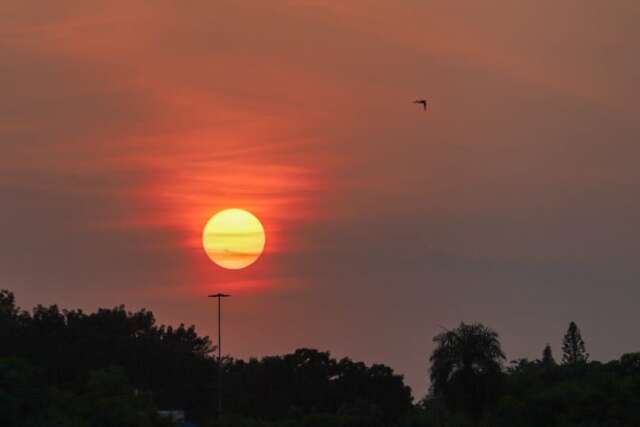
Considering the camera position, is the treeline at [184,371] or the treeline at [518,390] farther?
the treeline at [184,371]

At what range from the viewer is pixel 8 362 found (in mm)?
78000

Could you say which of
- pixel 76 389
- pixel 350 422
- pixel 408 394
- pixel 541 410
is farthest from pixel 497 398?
pixel 408 394

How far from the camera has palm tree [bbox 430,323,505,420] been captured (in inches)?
3403

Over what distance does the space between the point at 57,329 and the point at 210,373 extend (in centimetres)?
1481

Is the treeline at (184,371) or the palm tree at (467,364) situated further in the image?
the treeline at (184,371)

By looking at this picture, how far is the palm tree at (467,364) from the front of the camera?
8644 centimetres

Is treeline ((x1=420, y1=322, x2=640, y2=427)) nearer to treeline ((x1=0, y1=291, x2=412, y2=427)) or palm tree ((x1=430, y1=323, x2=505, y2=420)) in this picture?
palm tree ((x1=430, y1=323, x2=505, y2=420))

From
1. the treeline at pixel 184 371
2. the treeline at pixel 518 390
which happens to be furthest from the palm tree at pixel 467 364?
the treeline at pixel 184 371

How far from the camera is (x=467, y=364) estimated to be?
8662cm

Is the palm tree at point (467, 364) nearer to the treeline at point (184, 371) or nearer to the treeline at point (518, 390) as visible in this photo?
the treeline at point (518, 390)

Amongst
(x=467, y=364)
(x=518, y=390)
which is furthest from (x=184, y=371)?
(x=467, y=364)

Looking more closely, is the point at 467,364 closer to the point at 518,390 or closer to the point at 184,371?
the point at 518,390

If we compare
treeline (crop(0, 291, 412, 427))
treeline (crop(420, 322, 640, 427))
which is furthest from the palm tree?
treeline (crop(0, 291, 412, 427))

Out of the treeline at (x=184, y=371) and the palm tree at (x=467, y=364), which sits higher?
the treeline at (x=184, y=371)
